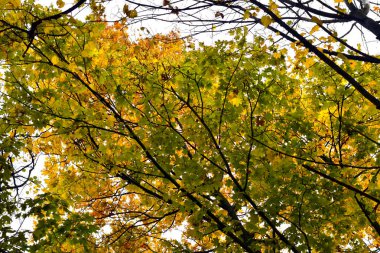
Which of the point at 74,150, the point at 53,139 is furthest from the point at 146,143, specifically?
the point at 53,139

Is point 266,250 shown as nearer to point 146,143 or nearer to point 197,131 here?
point 197,131

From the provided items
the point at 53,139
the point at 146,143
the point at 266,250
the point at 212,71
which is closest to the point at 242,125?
the point at 212,71

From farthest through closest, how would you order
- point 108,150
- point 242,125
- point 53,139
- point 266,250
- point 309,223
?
1. point 53,139
2. point 242,125
3. point 108,150
4. point 309,223
5. point 266,250

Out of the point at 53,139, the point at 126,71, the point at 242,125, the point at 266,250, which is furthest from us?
the point at 53,139

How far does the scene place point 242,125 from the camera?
5117mm

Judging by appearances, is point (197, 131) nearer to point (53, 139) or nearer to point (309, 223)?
point (309, 223)

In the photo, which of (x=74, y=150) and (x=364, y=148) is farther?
(x=74, y=150)

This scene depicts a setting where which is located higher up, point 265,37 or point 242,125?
point 265,37

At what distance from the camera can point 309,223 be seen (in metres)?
4.37

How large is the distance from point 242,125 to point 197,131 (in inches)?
28.4

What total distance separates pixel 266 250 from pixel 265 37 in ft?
8.62

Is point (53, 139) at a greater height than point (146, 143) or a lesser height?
greater

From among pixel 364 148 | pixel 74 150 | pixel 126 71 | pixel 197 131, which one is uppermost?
pixel 126 71

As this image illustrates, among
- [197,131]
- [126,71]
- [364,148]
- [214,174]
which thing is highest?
[126,71]
